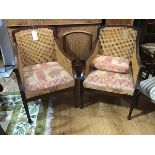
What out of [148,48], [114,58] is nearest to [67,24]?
[114,58]

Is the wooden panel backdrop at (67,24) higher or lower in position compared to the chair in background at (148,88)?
higher

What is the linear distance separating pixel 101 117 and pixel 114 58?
0.66m

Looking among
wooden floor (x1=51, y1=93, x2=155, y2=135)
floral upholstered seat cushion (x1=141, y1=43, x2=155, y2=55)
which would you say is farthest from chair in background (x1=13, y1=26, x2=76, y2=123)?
floral upholstered seat cushion (x1=141, y1=43, x2=155, y2=55)

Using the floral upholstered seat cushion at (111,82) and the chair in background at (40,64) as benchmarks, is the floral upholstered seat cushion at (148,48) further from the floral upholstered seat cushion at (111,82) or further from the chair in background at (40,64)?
the chair in background at (40,64)

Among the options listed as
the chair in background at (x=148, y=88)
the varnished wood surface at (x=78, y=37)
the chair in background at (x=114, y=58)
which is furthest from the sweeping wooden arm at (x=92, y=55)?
the chair in background at (x=148, y=88)

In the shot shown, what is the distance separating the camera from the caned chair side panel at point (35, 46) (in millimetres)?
1774

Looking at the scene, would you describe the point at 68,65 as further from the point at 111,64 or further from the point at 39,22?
the point at 39,22

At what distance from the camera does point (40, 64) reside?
188cm

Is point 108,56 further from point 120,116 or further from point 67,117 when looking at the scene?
point 67,117

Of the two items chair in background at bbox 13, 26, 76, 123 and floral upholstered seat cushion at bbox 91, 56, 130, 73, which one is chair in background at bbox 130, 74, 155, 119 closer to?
floral upholstered seat cushion at bbox 91, 56, 130, 73

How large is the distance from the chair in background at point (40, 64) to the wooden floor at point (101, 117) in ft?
1.02
